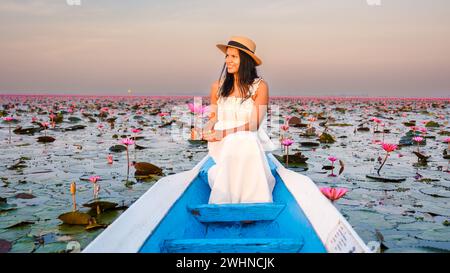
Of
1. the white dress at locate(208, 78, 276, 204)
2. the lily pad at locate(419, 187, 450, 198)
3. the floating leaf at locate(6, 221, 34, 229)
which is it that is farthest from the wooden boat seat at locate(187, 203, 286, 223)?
the lily pad at locate(419, 187, 450, 198)

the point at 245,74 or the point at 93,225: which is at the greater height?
the point at 245,74

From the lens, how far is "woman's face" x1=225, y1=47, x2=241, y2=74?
361cm

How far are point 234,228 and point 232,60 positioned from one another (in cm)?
160

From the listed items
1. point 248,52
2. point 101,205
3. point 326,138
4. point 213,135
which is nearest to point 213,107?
point 213,135

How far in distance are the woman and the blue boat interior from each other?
23 cm

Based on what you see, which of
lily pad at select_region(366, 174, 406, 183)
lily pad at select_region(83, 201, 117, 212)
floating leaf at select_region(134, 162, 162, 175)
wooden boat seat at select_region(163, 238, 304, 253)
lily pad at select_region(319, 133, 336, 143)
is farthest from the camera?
lily pad at select_region(319, 133, 336, 143)

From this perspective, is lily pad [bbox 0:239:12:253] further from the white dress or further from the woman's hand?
the woman's hand

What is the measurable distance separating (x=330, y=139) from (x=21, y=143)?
6.40m

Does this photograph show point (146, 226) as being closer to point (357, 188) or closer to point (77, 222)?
point (77, 222)

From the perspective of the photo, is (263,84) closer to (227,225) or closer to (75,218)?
(227,225)

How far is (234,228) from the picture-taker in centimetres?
277
